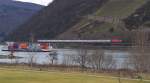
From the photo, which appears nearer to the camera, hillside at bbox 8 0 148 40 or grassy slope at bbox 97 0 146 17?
hillside at bbox 8 0 148 40

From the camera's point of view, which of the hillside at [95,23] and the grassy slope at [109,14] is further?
the grassy slope at [109,14]

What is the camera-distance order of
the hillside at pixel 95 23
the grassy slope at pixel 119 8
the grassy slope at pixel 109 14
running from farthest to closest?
1. the grassy slope at pixel 119 8
2. the grassy slope at pixel 109 14
3. the hillside at pixel 95 23

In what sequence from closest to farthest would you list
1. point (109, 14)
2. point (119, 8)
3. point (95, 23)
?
point (95, 23) → point (109, 14) → point (119, 8)

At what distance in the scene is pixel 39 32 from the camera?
19512cm

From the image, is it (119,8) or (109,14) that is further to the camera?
(119,8)

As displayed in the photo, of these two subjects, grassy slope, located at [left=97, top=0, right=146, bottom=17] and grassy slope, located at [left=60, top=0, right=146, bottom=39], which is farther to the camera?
grassy slope, located at [left=97, top=0, right=146, bottom=17]

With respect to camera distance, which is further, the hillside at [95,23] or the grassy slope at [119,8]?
the grassy slope at [119,8]

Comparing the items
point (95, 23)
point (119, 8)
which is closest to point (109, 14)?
point (119, 8)

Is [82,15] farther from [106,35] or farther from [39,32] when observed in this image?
[106,35]

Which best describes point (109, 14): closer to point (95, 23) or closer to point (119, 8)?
point (119, 8)

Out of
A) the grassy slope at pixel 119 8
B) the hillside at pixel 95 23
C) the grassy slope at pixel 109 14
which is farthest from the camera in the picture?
the grassy slope at pixel 119 8

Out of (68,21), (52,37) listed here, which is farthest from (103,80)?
(68,21)

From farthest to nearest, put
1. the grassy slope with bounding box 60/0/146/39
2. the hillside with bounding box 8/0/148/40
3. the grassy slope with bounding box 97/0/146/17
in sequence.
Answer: the grassy slope with bounding box 97/0/146/17 < the grassy slope with bounding box 60/0/146/39 < the hillside with bounding box 8/0/148/40

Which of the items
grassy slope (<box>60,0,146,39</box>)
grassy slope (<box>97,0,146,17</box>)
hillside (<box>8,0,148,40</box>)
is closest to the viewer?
hillside (<box>8,0,148,40</box>)
